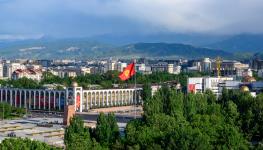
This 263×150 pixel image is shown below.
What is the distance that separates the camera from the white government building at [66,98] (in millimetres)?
45875

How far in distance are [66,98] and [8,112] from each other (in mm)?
6003

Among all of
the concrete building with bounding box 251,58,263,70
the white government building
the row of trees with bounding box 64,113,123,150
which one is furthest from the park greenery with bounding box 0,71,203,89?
the concrete building with bounding box 251,58,263,70

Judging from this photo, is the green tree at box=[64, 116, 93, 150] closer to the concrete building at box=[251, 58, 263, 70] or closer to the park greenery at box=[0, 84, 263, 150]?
the park greenery at box=[0, 84, 263, 150]

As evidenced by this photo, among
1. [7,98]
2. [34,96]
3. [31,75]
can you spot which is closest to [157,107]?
[34,96]

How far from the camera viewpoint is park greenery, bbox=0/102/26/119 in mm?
40600

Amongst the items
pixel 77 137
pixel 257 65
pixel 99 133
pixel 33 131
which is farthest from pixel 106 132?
pixel 257 65

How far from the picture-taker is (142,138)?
2073 cm

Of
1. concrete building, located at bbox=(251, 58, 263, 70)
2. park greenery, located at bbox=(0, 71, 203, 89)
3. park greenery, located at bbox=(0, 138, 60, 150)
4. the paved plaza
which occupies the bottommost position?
the paved plaza

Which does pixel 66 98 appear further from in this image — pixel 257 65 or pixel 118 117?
pixel 257 65

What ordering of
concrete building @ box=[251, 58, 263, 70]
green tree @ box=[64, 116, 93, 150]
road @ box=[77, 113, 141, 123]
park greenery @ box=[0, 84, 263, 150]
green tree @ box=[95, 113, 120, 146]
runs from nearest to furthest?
green tree @ box=[64, 116, 93, 150] → park greenery @ box=[0, 84, 263, 150] → green tree @ box=[95, 113, 120, 146] → road @ box=[77, 113, 141, 123] → concrete building @ box=[251, 58, 263, 70]

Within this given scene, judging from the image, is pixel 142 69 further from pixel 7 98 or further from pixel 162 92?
pixel 162 92

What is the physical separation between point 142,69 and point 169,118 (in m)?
77.7

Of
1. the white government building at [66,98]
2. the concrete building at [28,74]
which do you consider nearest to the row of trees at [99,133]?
the white government building at [66,98]

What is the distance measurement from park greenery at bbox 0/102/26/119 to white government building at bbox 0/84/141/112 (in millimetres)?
3947
